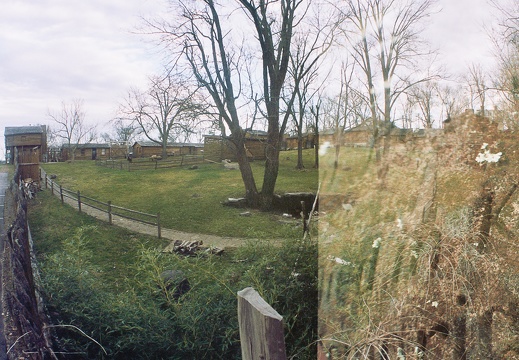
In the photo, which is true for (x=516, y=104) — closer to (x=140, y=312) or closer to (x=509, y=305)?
(x=509, y=305)

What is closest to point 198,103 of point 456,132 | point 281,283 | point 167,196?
point 167,196

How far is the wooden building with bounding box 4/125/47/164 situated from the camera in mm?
2311

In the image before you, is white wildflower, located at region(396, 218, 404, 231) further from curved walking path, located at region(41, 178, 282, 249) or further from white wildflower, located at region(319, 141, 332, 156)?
curved walking path, located at region(41, 178, 282, 249)

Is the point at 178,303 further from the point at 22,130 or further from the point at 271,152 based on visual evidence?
the point at 271,152

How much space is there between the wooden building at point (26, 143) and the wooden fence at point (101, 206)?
5.8 inches

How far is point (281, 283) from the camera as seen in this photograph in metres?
1.57

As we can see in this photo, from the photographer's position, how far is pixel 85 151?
8.41ft

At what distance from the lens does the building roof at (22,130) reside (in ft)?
7.50

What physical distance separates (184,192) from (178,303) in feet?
6.12

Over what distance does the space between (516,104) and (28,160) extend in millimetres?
3157

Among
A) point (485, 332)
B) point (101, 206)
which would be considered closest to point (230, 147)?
point (101, 206)

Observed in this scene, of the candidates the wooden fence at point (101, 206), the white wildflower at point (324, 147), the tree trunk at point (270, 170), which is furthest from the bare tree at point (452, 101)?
the tree trunk at point (270, 170)

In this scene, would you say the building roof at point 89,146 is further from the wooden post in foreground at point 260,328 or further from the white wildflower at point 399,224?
the wooden post in foreground at point 260,328

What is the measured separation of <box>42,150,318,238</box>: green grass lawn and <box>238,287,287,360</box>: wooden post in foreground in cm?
128
